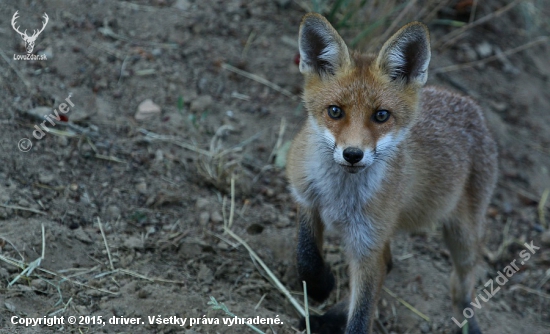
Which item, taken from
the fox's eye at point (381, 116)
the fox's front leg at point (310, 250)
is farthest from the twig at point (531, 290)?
the fox's eye at point (381, 116)

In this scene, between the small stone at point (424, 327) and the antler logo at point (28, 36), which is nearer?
the small stone at point (424, 327)

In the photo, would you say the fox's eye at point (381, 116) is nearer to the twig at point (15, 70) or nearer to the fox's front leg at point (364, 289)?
the fox's front leg at point (364, 289)

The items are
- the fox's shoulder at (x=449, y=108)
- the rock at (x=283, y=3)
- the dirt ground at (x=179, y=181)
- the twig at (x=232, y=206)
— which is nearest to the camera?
the dirt ground at (x=179, y=181)

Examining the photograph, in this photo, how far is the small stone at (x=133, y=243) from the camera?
4820 millimetres

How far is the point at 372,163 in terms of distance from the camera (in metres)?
4.04

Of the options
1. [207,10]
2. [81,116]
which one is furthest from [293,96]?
[81,116]

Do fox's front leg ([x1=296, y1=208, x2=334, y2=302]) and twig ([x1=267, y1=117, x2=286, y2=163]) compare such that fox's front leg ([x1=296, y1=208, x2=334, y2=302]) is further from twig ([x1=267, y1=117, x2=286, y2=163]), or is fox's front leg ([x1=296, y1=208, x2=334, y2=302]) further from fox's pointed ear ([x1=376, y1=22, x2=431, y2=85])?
twig ([x1=267, y1=117, x2=286, y2=163])

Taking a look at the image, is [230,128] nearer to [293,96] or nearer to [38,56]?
[293,96]

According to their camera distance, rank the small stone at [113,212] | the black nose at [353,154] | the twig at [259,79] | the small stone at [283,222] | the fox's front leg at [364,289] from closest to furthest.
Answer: the black nose at [353,154] < the fox's front leg at [364,289] < the small stone at [113,212] < the small stone at [283,222] < the twig at [259,79]

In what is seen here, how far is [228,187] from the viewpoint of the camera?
5.73 metres

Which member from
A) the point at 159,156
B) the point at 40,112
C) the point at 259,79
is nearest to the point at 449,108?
the point at 259,79

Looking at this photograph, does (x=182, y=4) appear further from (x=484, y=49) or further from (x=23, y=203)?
(x=484, y=49)

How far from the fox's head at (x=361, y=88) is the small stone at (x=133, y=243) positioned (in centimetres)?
164

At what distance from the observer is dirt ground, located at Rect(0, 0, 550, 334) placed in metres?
4.47
